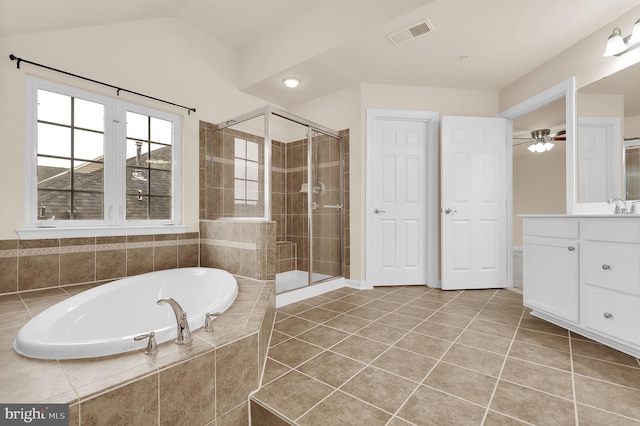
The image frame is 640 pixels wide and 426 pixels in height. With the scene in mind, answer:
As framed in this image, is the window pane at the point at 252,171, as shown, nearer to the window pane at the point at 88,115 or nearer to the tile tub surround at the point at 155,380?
the window pane at the point at 88,115

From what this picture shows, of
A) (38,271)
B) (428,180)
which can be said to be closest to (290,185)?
(428,180)

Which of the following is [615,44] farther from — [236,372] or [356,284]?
[236,372]

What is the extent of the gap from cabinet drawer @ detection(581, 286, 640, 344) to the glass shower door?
216 centimetres

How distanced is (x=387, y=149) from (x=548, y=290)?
203cm

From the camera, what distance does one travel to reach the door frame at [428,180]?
3.33 metres

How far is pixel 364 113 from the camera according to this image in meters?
3.34

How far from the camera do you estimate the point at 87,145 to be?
2271 mm

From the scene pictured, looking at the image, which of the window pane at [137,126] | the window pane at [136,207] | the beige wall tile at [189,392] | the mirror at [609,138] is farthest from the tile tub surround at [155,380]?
the mirror at [609,138]

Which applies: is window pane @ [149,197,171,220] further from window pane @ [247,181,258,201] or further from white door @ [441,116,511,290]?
white door @ [441,116,511,290]

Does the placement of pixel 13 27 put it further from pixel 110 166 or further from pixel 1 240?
pixel 1 240

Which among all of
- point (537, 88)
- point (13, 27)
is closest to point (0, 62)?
point (13, 27)

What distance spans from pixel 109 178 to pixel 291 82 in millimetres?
2041

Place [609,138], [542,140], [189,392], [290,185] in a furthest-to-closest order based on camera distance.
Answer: [290,185]
[542,140]
[609,138]
[189,392]

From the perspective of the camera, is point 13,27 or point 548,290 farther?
point 548,290
